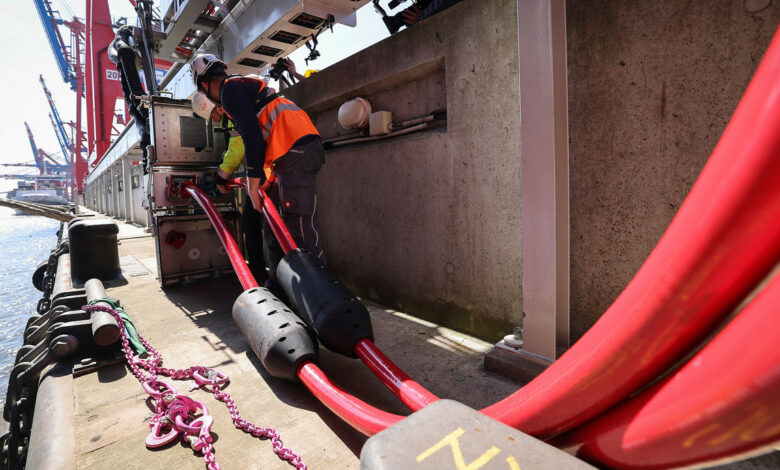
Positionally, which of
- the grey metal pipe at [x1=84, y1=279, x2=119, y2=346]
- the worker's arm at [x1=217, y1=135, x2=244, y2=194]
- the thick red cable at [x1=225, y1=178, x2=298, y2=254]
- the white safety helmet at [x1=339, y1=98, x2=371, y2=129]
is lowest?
the grey metal pipe at [x1=84, y1=279, x2=119, y2=346]

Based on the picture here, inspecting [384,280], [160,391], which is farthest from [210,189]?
[160,391]

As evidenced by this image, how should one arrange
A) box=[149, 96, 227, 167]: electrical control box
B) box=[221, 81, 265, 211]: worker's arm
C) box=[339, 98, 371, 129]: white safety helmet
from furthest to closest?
box=[149, 96, 227, 167]: electrical control box, box=[339, 98, 371, 129]: white safety helmet, box=[221, 81, 265, 211]: worker's arm

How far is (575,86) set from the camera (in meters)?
1.90

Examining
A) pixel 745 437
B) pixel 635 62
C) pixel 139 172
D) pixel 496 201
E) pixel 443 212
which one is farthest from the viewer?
pixel 139 172

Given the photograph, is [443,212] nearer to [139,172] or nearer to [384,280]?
[384,280]

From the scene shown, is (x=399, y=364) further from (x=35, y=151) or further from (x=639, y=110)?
(x=35, y=151)

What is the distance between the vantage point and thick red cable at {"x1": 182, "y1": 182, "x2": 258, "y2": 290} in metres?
2.64

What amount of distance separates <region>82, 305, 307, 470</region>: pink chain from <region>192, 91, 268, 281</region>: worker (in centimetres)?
162

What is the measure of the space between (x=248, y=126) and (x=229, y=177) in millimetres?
1253

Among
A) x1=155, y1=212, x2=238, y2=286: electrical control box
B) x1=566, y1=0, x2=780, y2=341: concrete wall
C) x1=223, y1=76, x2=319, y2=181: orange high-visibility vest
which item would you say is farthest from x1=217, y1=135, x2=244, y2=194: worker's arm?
x1=566, y1=0, x2=780, y2=341: concrete wall

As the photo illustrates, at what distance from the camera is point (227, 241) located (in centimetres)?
309

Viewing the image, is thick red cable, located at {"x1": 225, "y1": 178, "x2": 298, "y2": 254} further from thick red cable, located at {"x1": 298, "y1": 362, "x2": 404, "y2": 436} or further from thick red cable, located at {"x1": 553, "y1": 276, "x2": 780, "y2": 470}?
thick red cable, located at {"x1": 553, "y1": 276, "x2": 780, "y2": 470}

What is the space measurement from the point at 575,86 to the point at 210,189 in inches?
140

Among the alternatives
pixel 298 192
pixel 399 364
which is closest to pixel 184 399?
pixel 399 364
